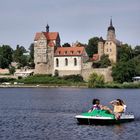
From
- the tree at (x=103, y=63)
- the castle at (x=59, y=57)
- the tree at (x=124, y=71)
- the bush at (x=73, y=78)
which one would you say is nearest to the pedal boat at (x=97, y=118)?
the tree at (x=124, y=71)

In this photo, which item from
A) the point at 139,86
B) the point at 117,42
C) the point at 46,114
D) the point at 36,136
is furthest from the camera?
the point at 117,42

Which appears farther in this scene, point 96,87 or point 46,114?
point 96,87

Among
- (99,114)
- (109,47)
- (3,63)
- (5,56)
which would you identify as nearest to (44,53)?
(109,47)

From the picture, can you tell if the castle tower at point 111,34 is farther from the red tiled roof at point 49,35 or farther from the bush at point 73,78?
the bush at point 73,78

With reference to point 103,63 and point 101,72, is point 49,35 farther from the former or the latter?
point 101,72

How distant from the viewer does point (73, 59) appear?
13875cm

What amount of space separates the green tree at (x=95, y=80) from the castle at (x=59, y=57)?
7466mm

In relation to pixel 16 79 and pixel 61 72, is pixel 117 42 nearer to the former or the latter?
pixel 61 72

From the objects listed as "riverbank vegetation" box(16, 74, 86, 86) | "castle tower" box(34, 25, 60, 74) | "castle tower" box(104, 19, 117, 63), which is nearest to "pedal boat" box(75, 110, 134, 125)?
"riverbank vegetation" box(16, 74, 86, 86)

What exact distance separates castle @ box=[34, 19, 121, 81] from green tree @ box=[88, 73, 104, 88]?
747 cm

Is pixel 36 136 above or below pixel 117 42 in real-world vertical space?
below

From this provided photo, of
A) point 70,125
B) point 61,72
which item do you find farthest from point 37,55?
point 70,125

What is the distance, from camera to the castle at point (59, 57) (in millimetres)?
137875

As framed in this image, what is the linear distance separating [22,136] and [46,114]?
1609 cm
